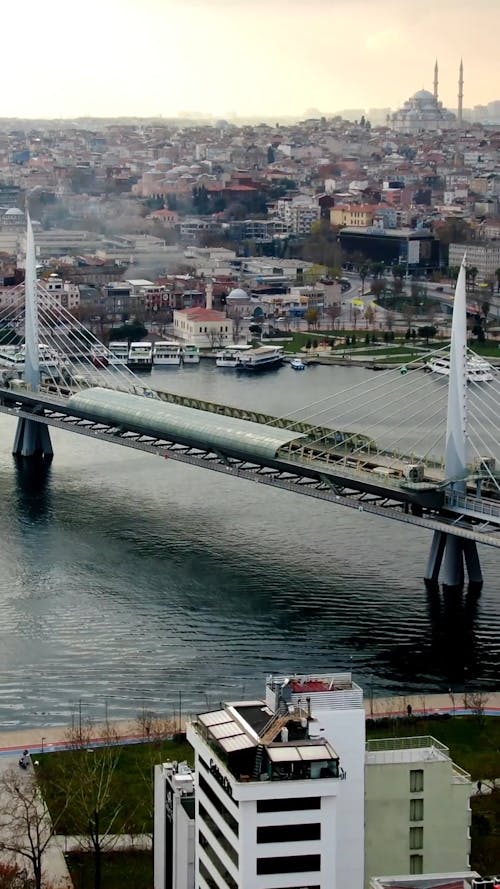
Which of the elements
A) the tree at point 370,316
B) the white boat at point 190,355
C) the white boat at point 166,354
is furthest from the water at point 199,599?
the tree at point 370,316

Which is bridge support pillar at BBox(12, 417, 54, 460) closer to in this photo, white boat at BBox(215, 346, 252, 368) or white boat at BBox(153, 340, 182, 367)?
white boat at BBox(215, 346, 252, 368)

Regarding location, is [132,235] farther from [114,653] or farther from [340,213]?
[114,653]

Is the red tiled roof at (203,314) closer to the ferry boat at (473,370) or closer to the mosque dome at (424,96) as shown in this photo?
the ferry boat at (473,370)

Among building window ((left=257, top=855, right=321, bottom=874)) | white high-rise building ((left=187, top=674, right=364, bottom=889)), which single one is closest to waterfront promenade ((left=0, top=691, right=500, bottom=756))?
white high-rise building ((left=187, top=674, right=364, bottom=889))

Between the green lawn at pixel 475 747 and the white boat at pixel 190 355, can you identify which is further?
the white boat at pixel 190 355

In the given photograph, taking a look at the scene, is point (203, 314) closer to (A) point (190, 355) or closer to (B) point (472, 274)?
(A) point (190, 355)

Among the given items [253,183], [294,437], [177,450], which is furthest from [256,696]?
[253,183]
